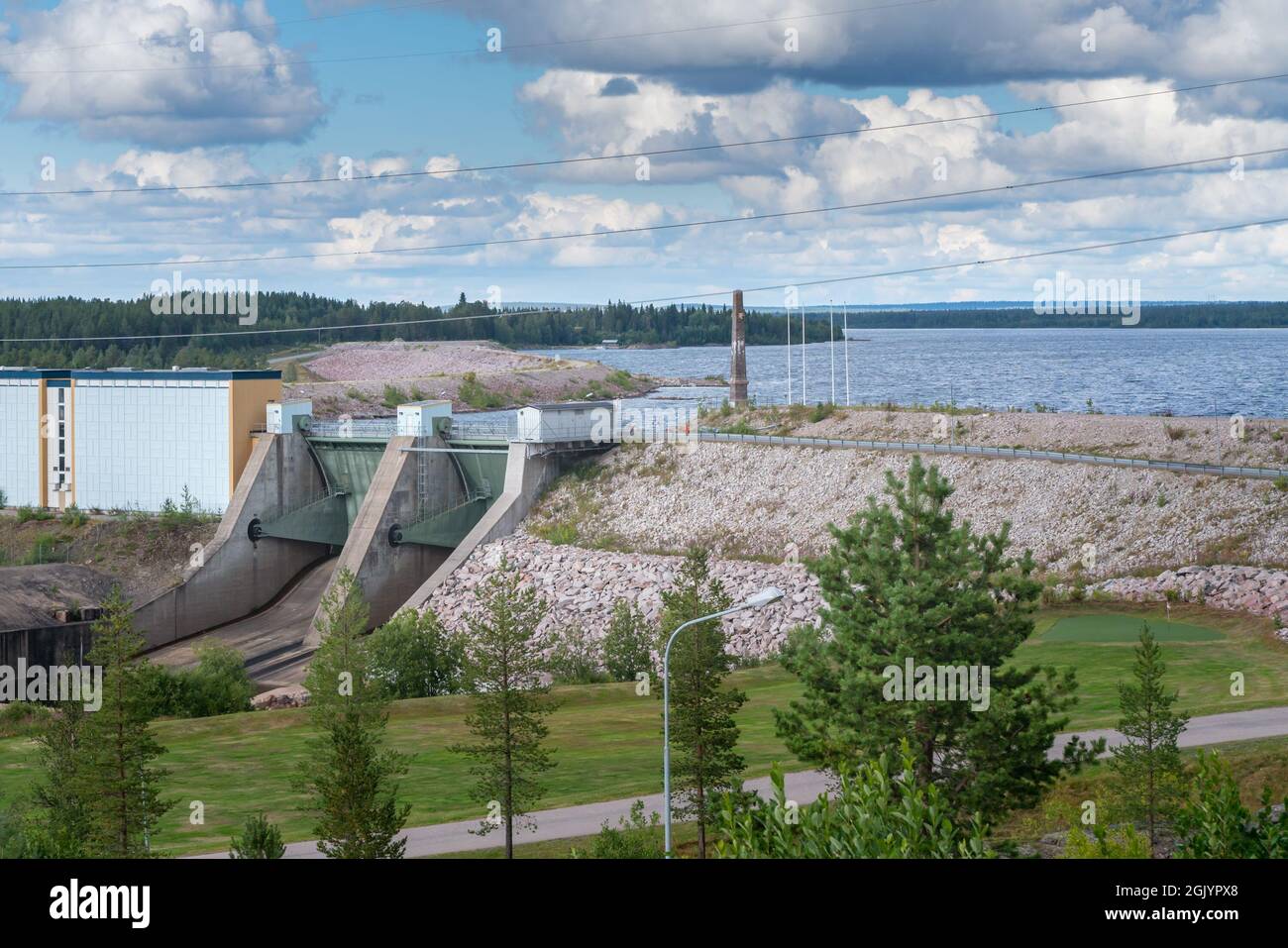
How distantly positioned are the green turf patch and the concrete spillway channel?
2490cm

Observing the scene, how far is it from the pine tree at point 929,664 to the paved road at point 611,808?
4499 millimetres

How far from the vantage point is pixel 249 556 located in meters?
64.1

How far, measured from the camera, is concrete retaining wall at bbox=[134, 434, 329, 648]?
60312 mm

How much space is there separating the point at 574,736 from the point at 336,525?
33.4 meters

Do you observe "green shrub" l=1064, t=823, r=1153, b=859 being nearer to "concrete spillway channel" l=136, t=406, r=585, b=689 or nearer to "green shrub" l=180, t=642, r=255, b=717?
"green shrub" l=180, t=642, r=255, b=717

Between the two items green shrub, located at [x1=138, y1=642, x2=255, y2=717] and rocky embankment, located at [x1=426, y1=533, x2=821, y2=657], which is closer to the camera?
green shrub, located at [x1=138, y1=642, x2=255, y2=717]

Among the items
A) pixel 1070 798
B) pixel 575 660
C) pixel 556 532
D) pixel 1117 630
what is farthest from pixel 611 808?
pixel 556 532

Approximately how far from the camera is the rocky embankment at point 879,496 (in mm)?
47219

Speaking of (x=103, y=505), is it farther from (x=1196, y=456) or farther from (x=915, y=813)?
(x=915, y=813)

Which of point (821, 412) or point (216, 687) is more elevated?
point (821, 412)

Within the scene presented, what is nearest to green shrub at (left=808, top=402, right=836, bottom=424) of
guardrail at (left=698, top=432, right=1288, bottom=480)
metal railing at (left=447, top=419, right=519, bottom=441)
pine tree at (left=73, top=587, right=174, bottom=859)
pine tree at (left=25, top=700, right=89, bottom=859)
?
guardrail at (left=698, top=432, right=1288, bottom=480)

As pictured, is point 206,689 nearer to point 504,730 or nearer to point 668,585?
point 668,585
